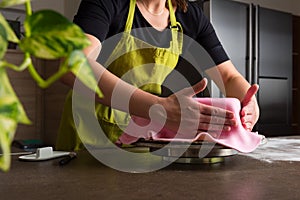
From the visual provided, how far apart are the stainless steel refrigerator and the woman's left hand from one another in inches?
63.2

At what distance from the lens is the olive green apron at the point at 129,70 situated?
1.40 metres

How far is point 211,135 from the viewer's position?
0.93 m

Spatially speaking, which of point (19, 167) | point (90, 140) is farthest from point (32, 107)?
point (19, 167)

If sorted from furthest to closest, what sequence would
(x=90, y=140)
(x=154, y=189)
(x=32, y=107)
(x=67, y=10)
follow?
(x=67, y=10) < (x=32, y=107) < (x=90, y=140) < (x=154, y=189)

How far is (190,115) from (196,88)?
97 millimetres

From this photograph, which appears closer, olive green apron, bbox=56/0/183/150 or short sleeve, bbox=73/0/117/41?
short sleeve, bbox=73/0/117/41

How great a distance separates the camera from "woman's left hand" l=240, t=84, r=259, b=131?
40.7 inches

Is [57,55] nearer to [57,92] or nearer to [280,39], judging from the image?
[57,92]

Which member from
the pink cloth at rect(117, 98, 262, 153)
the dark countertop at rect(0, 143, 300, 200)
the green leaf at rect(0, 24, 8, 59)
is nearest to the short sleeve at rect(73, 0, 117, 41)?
the pink cloth at rect(117, 98, 262, 153)

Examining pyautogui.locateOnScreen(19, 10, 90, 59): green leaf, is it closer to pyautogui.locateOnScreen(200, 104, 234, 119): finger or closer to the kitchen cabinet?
pyautogui.locateOnScreen(200, 104, 234, 119): finger

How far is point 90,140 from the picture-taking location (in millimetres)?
1396

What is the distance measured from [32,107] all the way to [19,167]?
226 cm

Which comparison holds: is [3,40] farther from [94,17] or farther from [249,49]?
[249,49]

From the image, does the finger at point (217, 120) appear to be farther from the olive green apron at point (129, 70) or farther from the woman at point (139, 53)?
the olive green apron at point (129, 70)
